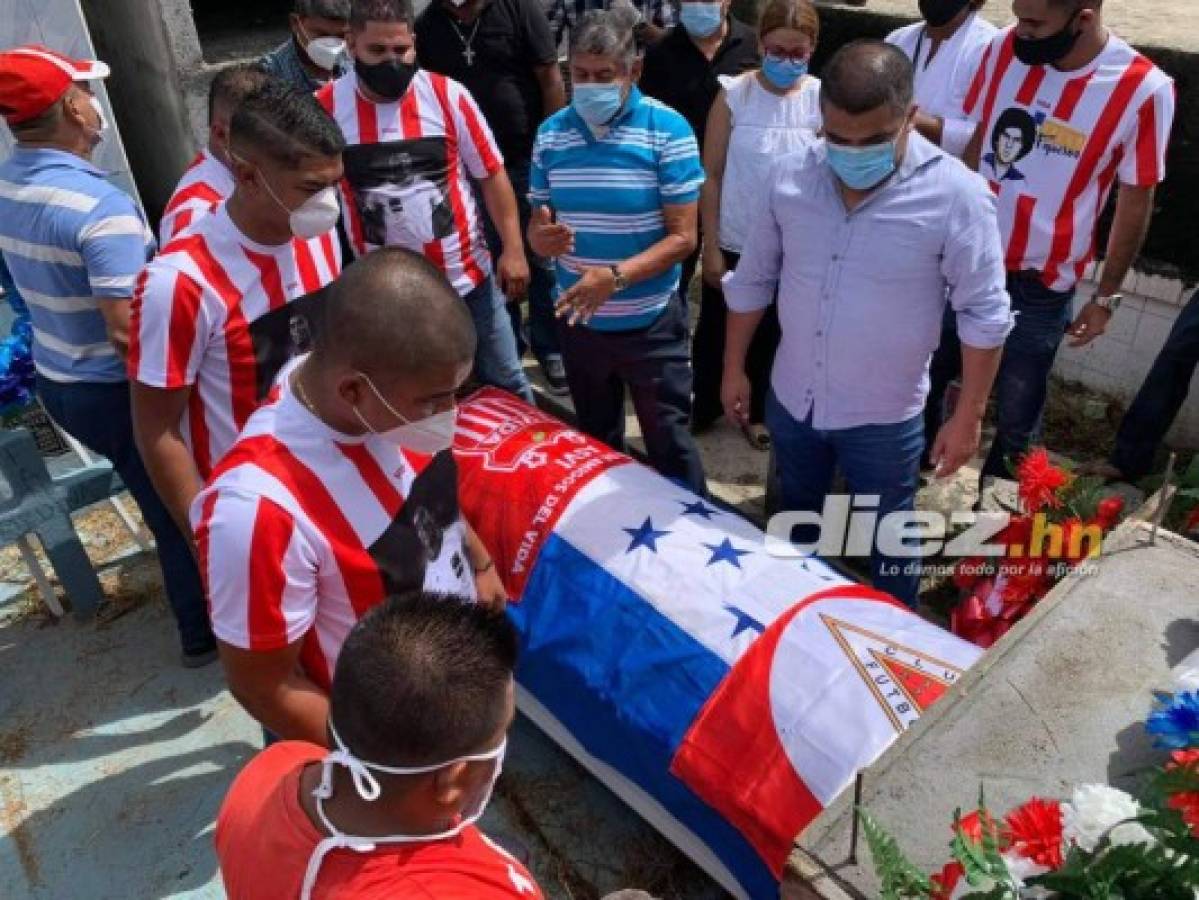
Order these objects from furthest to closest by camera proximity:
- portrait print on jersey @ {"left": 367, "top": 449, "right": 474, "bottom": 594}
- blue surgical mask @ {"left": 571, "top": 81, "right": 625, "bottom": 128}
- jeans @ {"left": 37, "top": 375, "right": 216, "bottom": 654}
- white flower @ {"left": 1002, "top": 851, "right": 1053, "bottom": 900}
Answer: blue surgical mask @ {"left": 571, "top": 81, "right": 625, "bottom": 128}
jeans @ {"left": 37, "top": 375, "right": 216, "bottom": 654}
portrait print on jersey @ {"left": 367, "top": 449, "right": 474, "bottom": 594}
white flower @ {"left": 1002, "top": 851, "right": 1053, "bottom": 900}

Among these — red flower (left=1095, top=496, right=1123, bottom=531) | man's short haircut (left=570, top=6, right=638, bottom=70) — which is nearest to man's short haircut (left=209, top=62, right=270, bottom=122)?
man's short haircut (left=570, top=6, right=638, bottom=70)

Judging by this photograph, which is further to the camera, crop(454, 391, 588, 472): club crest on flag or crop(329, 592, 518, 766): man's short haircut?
crop(454, 391, 588, 472): club crest on flag

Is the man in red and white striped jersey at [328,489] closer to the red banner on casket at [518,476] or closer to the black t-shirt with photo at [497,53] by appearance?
the red banner on casket at [518,476]

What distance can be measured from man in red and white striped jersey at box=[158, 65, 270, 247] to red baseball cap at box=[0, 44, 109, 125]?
41 cm

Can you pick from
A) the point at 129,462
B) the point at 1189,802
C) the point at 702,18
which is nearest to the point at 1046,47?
the point at 702,18

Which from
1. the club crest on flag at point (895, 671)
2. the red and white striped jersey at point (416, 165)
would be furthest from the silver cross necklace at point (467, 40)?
the club crest on flag at point (895, 671)

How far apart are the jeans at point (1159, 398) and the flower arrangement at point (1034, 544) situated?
1.12 metres

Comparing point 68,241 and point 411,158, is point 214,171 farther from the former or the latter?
point 411,158

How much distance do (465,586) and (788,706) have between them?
79cm

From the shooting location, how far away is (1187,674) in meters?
1.70

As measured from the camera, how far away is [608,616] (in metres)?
2.65

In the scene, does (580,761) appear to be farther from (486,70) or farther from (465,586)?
(486,70)

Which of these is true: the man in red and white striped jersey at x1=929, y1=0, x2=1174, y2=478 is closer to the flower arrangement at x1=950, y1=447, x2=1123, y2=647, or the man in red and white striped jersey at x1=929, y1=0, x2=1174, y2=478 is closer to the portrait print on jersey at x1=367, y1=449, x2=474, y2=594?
the flower arrangement at x1=950, y1=447, x2=1123, y2=647

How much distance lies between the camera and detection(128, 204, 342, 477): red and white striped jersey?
8.07 ft
